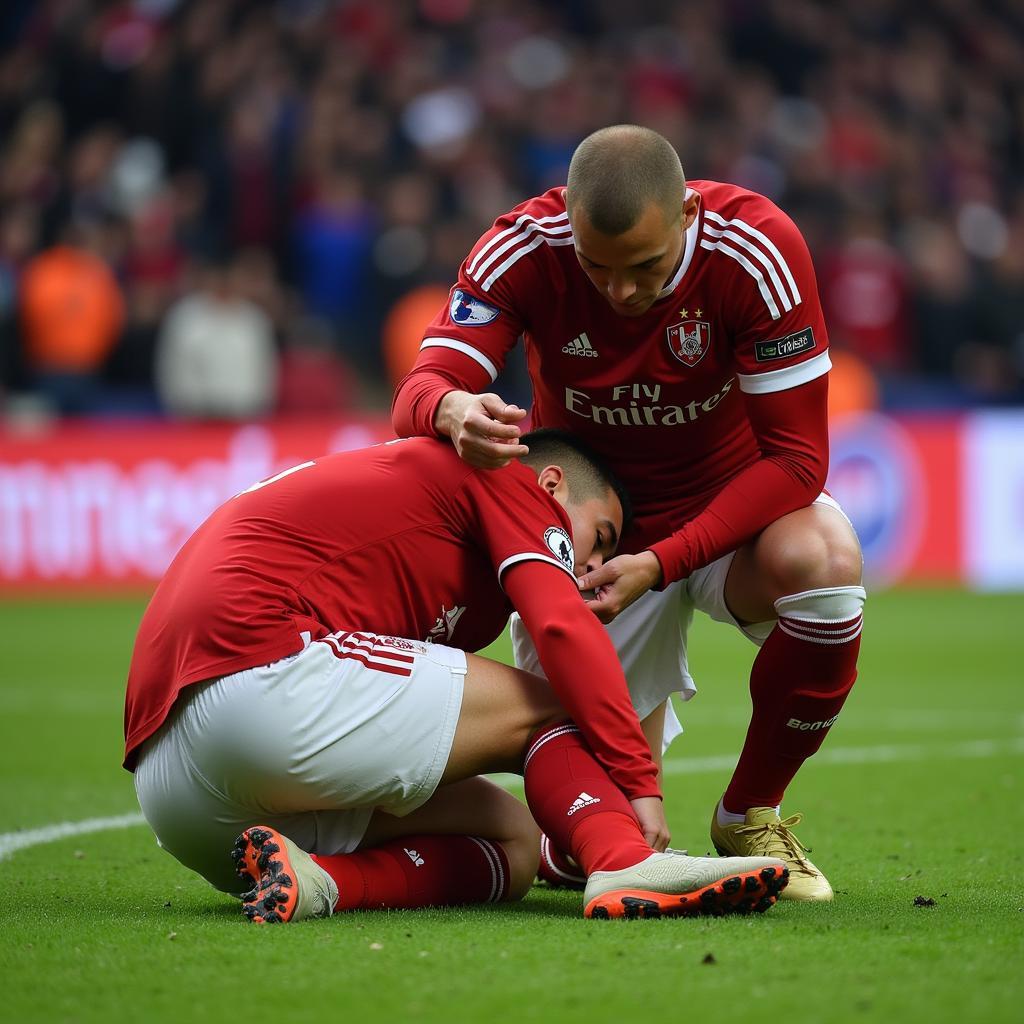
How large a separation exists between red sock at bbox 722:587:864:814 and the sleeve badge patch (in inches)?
22.9

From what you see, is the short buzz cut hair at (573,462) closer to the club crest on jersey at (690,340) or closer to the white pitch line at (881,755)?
the club crest on jersey at (690,340)

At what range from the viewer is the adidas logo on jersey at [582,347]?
436 centimetres

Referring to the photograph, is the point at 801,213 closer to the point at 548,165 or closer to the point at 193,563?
the point at 548,165

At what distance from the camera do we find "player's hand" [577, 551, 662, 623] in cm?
391

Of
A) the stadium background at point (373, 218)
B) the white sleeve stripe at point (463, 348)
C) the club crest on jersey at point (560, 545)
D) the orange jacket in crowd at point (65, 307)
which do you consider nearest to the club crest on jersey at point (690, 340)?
the white sleeve stripe at point (463, 348)

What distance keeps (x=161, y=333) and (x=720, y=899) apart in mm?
10783

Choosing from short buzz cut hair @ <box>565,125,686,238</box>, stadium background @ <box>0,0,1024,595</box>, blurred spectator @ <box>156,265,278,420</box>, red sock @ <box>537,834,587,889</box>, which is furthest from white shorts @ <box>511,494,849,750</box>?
blurred spectator @ <box>156,265,278,420</box>

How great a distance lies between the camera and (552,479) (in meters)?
3.98

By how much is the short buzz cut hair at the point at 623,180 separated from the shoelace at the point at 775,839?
1490 millimetres

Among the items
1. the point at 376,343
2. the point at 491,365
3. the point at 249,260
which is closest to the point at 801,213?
the point at 376,343

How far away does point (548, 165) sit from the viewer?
595 inches

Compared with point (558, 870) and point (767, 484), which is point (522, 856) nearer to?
point (558, 870)

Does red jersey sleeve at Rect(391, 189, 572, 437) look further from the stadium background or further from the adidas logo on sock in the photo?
the stadium background

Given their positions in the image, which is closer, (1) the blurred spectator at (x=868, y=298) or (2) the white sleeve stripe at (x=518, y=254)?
(2) the white sleeve stripe at (x=518, y=254)
